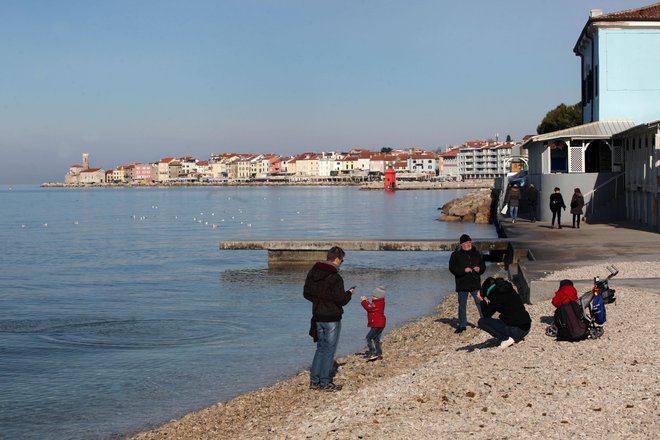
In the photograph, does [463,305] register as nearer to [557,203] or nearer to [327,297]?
[327,297]

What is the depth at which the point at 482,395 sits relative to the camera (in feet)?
32.1

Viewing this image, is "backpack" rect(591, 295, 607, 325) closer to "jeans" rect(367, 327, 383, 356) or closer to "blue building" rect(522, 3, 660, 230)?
"jeans" rect(367, 327, 383, 356)

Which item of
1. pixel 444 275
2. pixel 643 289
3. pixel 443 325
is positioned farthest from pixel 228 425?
pixel 444 275

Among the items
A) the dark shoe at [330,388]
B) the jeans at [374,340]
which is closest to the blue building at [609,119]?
the jeans at [374,340]

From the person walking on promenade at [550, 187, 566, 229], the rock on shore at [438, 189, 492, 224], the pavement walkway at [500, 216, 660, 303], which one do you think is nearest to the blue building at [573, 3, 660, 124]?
the pavement walkway at [500, 216, 660, 303]

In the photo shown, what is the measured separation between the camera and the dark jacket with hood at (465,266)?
1409cm

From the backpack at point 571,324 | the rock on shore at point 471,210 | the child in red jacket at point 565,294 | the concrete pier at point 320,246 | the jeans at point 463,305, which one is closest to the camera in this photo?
the backpack at point 571,324

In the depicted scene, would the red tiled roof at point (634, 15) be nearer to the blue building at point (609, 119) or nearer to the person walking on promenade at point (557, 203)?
the blue building at point (609, 119)

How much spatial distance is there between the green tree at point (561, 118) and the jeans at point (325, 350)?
73360 millimetres

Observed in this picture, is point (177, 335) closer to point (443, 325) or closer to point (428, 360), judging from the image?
point (443, 325)

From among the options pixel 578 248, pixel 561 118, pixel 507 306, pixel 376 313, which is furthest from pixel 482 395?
pixel 561 118

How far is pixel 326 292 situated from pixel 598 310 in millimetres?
3738

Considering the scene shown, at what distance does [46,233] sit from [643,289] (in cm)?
5229

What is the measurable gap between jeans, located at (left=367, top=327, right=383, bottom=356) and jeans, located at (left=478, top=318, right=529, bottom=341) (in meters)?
1.71
